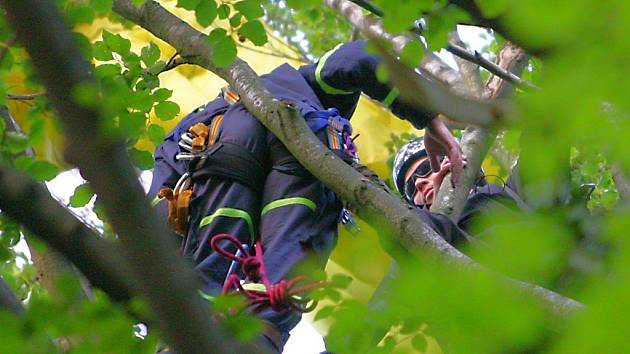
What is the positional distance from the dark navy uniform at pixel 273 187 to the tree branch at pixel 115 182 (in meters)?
1.89

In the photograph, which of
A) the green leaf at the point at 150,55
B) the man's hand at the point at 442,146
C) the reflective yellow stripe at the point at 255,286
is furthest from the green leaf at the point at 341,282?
the man's hand at the point at 442,146

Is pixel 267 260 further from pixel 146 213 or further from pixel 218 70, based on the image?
pixel 146 213

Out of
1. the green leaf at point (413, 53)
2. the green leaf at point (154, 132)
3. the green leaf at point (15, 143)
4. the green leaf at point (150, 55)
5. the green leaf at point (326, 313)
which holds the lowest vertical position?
the green leaf at point (154, 132)

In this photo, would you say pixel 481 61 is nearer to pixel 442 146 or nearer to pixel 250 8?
pixel 442 146

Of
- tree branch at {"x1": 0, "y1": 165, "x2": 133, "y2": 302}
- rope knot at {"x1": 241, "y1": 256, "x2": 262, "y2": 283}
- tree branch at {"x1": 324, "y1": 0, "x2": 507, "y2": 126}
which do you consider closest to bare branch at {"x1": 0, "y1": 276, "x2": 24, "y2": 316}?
tree branch at {"x1": 0, "y1": 165, "x2": 133, "y2": 302}

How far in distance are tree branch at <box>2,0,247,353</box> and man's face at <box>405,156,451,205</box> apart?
9.48ft

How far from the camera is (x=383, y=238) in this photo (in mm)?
2449

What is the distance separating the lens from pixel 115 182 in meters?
0.88

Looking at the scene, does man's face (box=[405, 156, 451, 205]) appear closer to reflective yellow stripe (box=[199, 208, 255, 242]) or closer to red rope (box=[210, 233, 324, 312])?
reflective yellow stripe (box=[199, 208, 255, 242])

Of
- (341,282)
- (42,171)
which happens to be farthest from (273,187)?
(341,282)

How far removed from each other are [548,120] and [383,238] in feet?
4.88

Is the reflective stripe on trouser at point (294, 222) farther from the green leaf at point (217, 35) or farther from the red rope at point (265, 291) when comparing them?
the green leaf at point (217, 35)

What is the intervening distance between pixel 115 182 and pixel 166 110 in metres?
2.04

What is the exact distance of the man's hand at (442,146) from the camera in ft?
11.0
